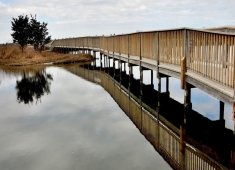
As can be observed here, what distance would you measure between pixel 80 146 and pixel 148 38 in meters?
10.4

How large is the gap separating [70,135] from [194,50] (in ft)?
20.7

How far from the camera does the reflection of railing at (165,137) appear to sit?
10.2 m

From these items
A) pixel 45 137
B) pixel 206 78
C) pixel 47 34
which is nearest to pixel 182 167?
pixel 206 78

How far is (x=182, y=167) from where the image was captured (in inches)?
397

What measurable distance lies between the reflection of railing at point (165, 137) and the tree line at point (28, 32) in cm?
4506

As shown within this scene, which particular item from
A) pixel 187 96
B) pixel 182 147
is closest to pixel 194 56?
pixel 187 96

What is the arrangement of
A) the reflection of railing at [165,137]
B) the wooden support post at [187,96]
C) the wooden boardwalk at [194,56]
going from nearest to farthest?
the reflection of railing at [165,137], the wooden boardwalk at [194,56], the wooden support post at [187,96]

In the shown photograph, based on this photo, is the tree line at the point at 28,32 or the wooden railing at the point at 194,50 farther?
the tree line at the point at 28,32

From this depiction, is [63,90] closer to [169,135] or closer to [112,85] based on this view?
[112,85]

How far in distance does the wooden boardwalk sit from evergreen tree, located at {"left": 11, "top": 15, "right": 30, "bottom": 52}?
43094 millimetres

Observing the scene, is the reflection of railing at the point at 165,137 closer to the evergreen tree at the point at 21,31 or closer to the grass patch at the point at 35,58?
the grass patch at the point at 35,58

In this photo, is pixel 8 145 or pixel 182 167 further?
pixel 8 145

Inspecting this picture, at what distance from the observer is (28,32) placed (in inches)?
2537

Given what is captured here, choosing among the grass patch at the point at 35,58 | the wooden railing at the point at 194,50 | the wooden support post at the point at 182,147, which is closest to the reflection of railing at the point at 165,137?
the wooden support post at the point at 182,147
